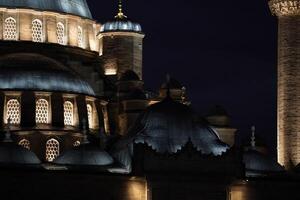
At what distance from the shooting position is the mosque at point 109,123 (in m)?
58.3

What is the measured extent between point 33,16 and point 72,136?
27.2 feet

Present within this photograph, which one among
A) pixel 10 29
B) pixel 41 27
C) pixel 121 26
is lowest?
pixel 10 29

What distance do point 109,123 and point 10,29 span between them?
6.90m

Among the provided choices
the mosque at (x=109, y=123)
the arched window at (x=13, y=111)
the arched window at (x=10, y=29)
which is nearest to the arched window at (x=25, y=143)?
the mosque at (x=109, y=123)

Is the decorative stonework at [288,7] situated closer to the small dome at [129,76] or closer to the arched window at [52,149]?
the small dome at [129,76]

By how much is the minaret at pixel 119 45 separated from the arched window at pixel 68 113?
315 inches

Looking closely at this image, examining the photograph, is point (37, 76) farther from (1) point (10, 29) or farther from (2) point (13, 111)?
(1) point (10, 29)

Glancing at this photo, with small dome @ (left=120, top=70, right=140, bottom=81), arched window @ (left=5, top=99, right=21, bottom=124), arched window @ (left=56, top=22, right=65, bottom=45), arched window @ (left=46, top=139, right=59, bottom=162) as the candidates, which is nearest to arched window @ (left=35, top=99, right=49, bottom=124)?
arched window @ (left=5, top=99, right=21, bottom=124)

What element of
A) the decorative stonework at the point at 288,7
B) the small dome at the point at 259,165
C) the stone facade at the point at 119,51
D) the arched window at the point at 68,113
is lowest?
the small dome at the point at 259,165

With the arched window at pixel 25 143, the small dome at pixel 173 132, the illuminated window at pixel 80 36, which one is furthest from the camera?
the illuminated window at pixel 80 36

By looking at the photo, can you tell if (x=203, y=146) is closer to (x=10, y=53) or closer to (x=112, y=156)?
(x=112, y=156)

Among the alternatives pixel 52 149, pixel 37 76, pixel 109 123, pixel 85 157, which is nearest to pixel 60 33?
pixel 37 76

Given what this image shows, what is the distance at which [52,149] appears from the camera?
6378cm

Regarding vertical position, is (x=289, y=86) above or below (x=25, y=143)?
above
